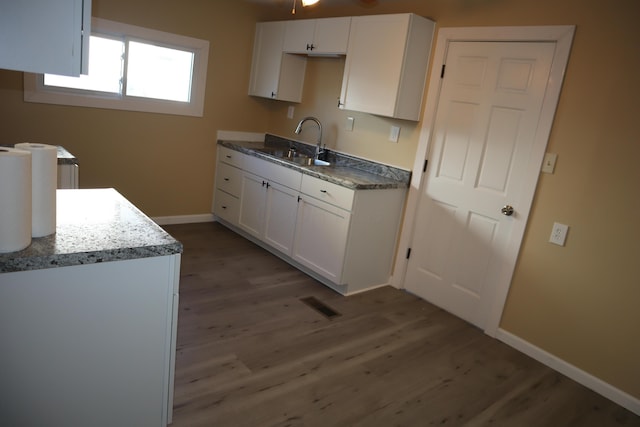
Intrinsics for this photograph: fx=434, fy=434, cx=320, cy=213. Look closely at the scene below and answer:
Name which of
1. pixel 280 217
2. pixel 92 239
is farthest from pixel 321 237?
pixel 92 239

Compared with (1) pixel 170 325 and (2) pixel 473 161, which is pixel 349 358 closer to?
(1) pixel 170 325

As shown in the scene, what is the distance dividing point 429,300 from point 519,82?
1.71 meters

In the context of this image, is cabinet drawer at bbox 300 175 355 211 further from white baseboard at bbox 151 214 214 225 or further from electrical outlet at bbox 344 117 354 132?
white baseboard at bbox 151 214 214 225

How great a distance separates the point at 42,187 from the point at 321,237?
2252 millimetres

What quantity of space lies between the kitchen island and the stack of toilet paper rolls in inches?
1.7

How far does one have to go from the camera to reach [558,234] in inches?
105

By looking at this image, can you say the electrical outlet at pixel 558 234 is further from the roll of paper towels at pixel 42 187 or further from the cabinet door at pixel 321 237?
the roll of paper towels at pixel 42 187

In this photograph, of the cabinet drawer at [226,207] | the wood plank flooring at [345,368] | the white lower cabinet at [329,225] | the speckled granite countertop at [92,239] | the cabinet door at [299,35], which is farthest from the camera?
the cabinet drawer at [226,207]

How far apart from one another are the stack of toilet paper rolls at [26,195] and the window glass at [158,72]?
2.86 meters

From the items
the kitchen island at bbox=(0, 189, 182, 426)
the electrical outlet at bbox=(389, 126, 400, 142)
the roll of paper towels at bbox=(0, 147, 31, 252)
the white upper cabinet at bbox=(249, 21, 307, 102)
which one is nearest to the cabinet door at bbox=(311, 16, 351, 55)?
the white upper cabinet at bbox=(249, 21, 307, 102)

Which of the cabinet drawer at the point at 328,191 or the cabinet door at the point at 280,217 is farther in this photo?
the cabinet door at the point at 280,217

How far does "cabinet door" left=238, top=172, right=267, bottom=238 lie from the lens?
3996 millimetres

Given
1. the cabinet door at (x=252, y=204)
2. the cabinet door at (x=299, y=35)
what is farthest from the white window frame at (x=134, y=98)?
the cabinet door at (x=252, y=204)

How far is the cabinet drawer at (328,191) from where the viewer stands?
316 cm
